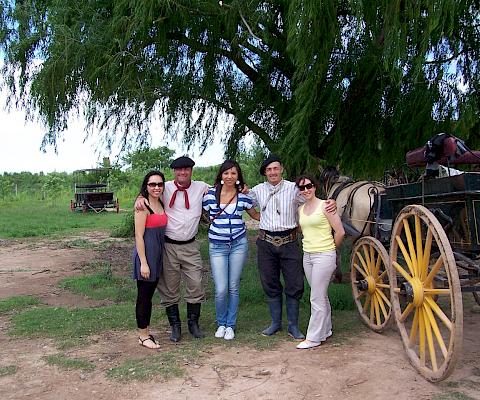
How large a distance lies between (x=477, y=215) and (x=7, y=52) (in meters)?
6.69

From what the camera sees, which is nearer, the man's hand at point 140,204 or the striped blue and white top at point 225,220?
the man's hand at point 140,204

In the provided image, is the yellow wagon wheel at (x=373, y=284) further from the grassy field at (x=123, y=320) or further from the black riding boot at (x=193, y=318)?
the black riding boot at (x=193, y=318)

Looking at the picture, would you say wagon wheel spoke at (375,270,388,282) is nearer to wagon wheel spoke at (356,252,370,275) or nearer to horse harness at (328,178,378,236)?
wagon wheel spoke at (356,252,370,275)

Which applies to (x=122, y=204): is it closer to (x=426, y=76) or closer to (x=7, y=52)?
(x=7, y=52)

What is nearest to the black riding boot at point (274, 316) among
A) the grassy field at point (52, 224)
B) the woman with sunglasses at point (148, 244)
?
the woman with sunglasses at point (148, 244)

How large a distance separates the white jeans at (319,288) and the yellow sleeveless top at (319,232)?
5 cm

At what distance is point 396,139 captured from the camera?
22.1 feet

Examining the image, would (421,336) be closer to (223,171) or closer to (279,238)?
(279,238)

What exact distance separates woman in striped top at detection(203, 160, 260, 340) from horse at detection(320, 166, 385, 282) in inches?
67.3

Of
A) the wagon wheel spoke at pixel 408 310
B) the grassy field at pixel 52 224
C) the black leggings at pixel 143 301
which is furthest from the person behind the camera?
the grassy field at pixel 52 224

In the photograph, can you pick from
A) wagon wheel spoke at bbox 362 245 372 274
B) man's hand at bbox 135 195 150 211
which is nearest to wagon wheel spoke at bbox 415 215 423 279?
wagon wheel spoke at bbox 362 245 372 274

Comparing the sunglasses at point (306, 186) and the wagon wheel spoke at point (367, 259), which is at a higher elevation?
the sunglasses at point (306, 186)

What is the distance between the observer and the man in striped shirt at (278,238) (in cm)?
467

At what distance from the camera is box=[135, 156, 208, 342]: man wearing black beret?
467cm
